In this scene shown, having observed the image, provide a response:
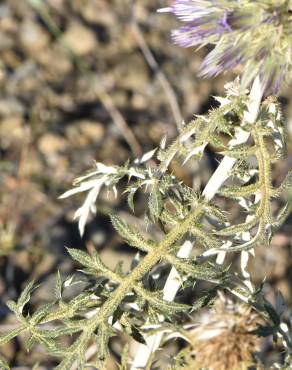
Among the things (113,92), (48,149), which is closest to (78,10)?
(113,92)

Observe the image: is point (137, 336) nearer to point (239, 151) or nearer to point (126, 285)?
point (126, 285)

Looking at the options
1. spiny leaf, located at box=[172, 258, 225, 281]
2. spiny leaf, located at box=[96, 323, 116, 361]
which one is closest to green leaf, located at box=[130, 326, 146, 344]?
spiny leaf, located at box=[96, 323, 116, 361]

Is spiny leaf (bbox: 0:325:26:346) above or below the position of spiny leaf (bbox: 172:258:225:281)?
above

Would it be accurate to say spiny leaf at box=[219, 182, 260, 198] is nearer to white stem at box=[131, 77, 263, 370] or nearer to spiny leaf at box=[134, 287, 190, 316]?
white stem at box=[131, 77, 263, 370]

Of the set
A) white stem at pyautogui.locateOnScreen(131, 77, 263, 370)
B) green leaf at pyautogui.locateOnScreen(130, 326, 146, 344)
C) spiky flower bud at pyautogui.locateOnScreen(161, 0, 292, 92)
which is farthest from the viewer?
green leaf at pyautogui.locateOnScreen(130, 326, 146, 344)

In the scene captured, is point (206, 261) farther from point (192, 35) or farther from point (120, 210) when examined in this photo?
point (120, 210)

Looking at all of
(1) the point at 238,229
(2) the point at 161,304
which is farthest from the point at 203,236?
(2) the point at 161,304
